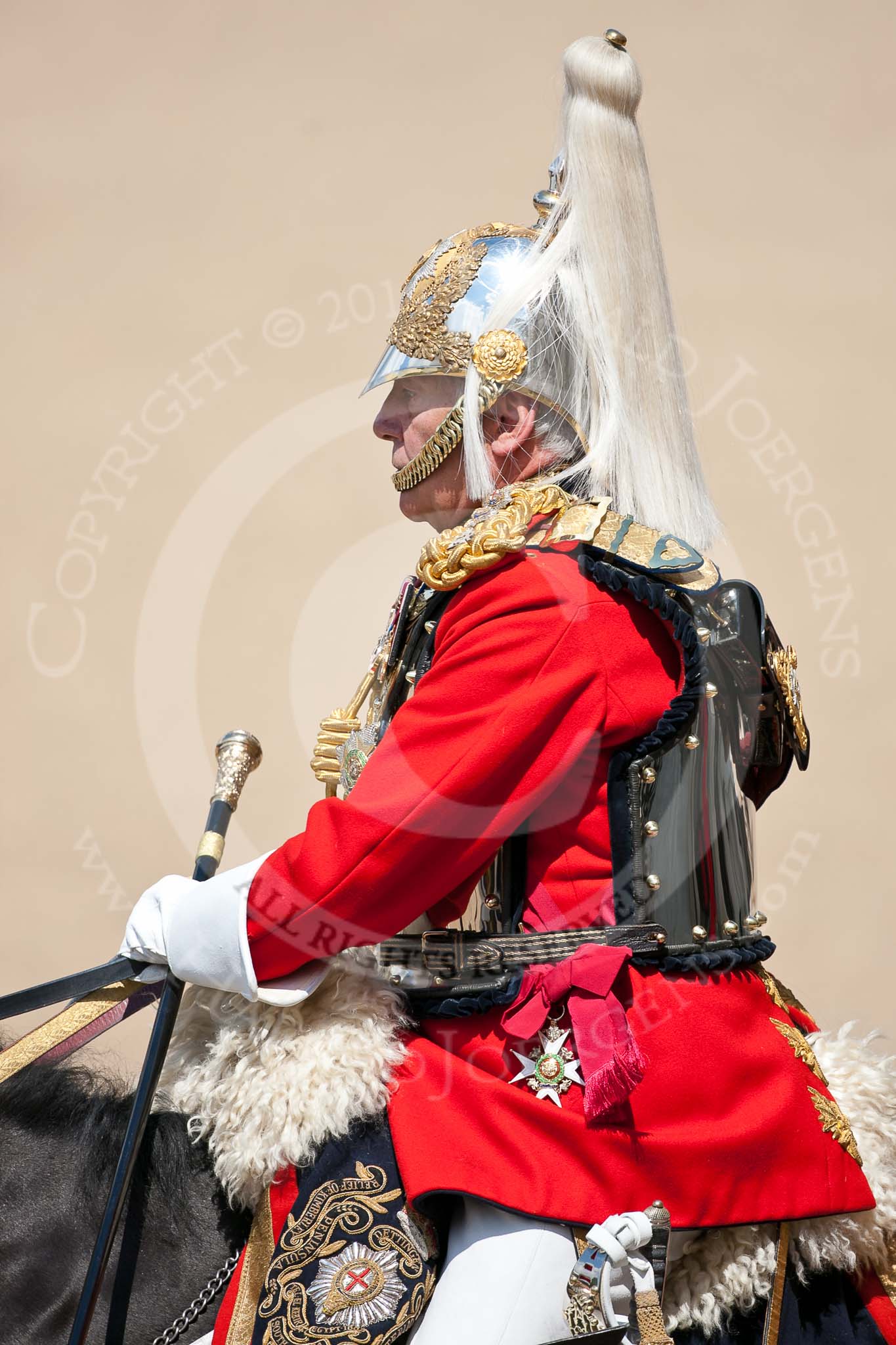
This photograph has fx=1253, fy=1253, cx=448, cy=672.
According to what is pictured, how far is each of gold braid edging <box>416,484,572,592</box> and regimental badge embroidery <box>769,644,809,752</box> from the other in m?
0.42

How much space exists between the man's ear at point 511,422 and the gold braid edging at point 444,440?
0.03 m

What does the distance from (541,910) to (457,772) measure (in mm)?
258

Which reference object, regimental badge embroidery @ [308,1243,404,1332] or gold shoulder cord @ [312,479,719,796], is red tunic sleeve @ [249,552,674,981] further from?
regimental badge embroidery @ [308,1243,404,1332]

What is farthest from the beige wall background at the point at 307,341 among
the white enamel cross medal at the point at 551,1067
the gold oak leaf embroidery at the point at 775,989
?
the white enamel cross medal at the point at 551,1067

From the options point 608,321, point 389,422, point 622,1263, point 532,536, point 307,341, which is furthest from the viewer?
point 307,341

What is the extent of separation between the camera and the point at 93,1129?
178 cm

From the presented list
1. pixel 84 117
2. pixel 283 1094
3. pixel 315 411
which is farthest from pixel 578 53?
pixel 84 117

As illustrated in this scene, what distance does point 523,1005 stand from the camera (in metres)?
1.71

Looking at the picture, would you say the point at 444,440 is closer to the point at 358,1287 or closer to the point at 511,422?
the point at 511,422

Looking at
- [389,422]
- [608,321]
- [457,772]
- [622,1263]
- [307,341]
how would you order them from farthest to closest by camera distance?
[307,341], [389,422], [608,321], [457,772], [622,1263]

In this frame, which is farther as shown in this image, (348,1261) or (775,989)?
(775,989)

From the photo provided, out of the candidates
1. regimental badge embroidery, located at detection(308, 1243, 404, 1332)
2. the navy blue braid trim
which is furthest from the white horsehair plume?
regimental badge embroidery, located at detection(308, 1243, 404, 1332)

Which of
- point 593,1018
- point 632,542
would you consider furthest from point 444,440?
point 593,1018

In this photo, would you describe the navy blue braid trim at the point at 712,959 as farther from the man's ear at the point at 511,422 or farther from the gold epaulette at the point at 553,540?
the man's ear at the point at 511,422
